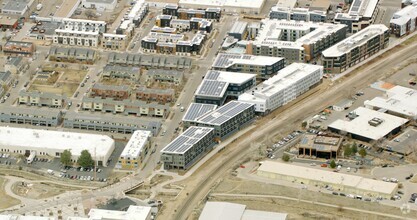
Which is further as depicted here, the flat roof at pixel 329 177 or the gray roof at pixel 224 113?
the gray roof at pixel 224 113

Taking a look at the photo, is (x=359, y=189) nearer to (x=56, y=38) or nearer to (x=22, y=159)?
(x=22, y=159)

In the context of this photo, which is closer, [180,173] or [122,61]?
[180,173]

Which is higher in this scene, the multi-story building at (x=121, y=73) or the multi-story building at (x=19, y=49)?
the multi-story building at (x=19, y=49)

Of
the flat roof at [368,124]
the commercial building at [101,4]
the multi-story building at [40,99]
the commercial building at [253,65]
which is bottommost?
the flat roof at [368,124]

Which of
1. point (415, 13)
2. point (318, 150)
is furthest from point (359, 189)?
point (415, 13)

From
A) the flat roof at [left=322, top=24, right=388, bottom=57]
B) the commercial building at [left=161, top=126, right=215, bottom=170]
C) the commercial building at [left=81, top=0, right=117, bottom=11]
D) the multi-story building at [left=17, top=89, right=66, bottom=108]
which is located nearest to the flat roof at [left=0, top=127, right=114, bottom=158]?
the commercial building at [left=161, top=126, right=215, bottom=170]

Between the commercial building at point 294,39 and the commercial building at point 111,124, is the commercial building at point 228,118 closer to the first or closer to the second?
the commercial building at point 111,124

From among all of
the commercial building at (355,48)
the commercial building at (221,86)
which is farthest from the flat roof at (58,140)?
the commercial building at (355,48)
